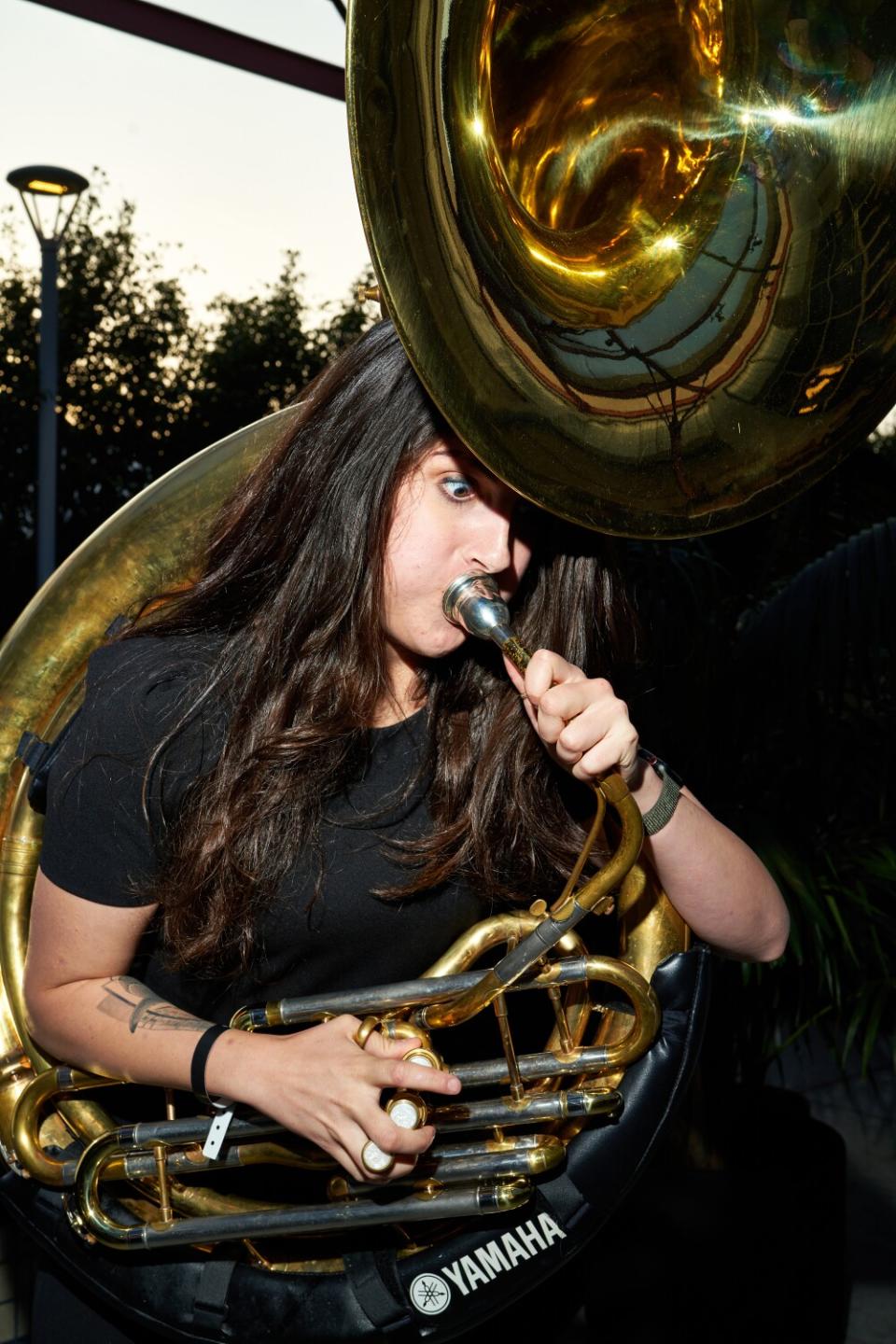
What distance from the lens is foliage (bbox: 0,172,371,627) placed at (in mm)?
2648

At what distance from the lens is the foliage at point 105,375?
2648 mm

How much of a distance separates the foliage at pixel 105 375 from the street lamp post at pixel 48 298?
0.05 metres

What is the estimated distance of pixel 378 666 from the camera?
1.25 meters

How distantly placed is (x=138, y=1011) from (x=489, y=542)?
505 mm

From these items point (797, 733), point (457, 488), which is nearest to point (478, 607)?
point (457, 488)

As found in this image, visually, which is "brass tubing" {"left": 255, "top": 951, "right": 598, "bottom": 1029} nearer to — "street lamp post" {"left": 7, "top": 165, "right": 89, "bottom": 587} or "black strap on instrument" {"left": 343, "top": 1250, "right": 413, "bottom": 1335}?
"black strap on instrument" {"left": 343, "top": 1250, "right": 413, "bottom": 1335}

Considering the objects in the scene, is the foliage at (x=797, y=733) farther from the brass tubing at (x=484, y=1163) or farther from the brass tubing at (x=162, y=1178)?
the brass tubing at (x=162, y=1178)

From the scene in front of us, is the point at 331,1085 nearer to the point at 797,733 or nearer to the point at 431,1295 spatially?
the point at 431,1295

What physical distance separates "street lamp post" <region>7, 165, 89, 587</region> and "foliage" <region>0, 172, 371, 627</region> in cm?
5

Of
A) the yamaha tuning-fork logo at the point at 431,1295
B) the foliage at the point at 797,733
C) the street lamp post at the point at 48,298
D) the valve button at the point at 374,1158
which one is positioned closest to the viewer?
the valve button at the point at 374,1158

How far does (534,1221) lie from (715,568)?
1.70m

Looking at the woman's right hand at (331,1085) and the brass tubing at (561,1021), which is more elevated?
the woman's right hand at (331,1085)

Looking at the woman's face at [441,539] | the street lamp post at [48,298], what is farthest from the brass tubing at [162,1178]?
the street lamp post at [48,298]

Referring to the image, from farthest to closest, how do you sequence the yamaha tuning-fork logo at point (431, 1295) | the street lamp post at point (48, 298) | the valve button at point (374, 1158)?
the street lamp post at point (48, 298) → the yamaha tuning-fork logo at point (431, 1295) → the valve button at point (374, 1158)
